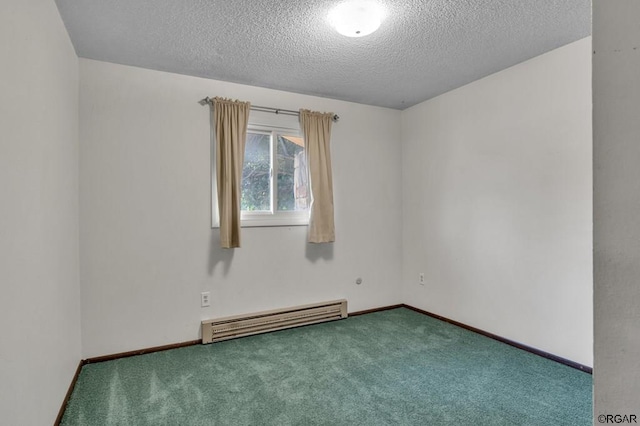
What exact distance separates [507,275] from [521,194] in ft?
2.33

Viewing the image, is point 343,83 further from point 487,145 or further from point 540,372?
point 540,372

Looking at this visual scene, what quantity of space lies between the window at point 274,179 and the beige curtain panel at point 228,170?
0.22 m

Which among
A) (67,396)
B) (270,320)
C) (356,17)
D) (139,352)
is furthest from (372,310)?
(356,17)

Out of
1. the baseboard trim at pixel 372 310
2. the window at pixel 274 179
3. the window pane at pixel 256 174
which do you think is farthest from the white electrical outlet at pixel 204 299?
the baseboard trim at pixel 372 310

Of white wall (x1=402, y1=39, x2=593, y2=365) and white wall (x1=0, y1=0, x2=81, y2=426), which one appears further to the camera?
white wall (x1=402, y1=39, x2=593, y2=365)

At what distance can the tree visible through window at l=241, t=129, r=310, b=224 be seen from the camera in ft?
10.9

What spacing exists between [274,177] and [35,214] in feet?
6.82

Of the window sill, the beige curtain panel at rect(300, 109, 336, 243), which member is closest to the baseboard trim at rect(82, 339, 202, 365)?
the window sill

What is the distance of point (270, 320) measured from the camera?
10.6ft

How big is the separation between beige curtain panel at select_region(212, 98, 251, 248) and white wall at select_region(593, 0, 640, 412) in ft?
9.00

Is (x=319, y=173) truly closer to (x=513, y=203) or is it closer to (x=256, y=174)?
(x=256, y=174)

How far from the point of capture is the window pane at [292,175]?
3.48 metres

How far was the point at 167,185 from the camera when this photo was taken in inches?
114

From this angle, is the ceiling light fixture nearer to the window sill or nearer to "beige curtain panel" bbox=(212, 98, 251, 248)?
"beige curtain panel" bbox=(212, 98, 251, 248)
